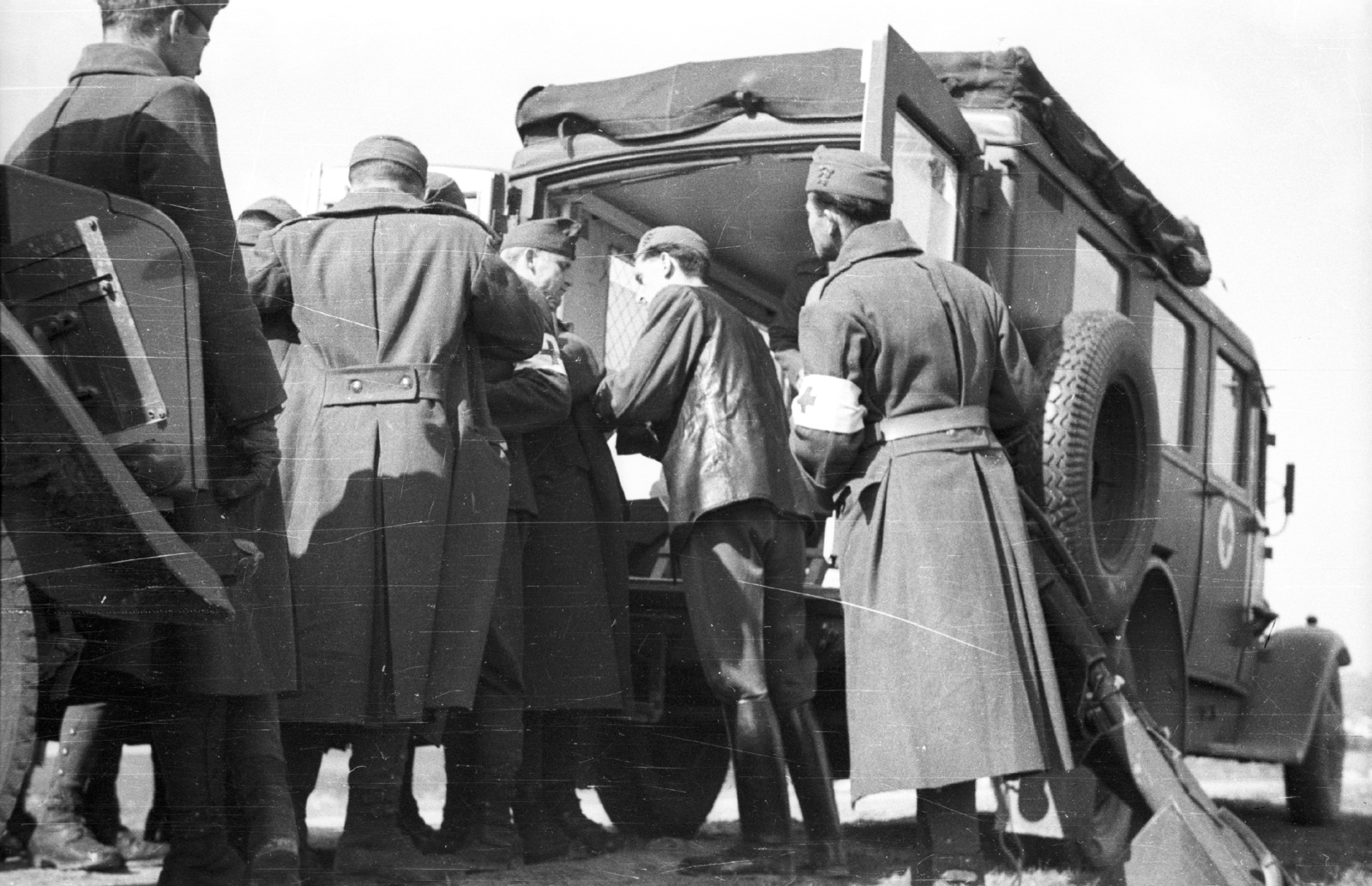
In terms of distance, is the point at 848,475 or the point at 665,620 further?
the point at 665,620

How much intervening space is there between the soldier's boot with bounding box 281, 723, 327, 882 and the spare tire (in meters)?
2.12

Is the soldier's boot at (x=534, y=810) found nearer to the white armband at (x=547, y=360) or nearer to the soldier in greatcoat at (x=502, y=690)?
the soldier in greatcoat at (x=502, y=690)

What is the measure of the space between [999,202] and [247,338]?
2497 millimetres

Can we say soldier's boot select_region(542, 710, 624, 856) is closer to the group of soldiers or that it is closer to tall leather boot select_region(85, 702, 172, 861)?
the group of soldiers

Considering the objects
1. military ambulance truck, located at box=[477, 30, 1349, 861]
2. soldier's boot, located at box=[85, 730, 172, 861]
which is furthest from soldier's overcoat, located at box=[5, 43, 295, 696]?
military ambulance truck, located at box=[477, 30, 1349, 861]

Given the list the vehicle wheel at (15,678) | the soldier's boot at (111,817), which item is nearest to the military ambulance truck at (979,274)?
the soldier's boot at (111,817)

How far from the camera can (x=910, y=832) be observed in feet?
19.3

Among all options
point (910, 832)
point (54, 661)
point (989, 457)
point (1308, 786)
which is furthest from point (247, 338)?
point (1308, 786)

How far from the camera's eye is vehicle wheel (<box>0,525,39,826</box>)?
2818mm

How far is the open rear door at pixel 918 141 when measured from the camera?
4.49 metres

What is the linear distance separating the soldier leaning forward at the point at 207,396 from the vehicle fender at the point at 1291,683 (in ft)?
14.8

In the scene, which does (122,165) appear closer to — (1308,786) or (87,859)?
(87,859)

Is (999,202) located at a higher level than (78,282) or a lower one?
higher

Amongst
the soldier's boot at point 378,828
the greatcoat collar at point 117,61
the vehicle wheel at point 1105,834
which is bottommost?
the vehicle wheel at point 1105,834
